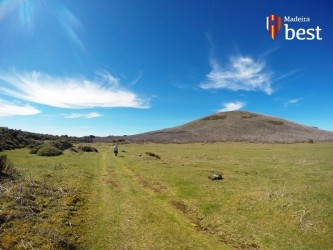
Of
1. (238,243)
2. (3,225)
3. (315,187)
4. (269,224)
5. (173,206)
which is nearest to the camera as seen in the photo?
(3,225)

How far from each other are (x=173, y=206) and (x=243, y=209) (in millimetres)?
4753

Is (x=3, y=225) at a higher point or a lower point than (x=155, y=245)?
higher

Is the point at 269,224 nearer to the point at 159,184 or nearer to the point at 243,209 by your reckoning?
the point at 243,209

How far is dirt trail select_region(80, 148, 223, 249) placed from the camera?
1374 cm

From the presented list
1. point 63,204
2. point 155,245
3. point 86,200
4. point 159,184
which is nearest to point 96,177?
point 159,184

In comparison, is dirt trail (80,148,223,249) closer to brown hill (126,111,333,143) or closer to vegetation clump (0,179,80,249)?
vegetation clump (0,179,80,249)

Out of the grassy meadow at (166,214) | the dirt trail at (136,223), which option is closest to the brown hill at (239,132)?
the grassy meadow at (166,214)

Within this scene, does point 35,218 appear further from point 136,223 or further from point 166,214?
point 166,214

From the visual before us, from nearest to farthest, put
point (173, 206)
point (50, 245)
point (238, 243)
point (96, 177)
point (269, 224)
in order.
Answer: point (50, 245) → point (238, 243) → point (269, 224) → point (173, 206) → point (96, 177)

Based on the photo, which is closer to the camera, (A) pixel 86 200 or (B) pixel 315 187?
(A) pixel 86 200

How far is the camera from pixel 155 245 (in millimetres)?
13562

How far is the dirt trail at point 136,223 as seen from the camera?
45.1 ft

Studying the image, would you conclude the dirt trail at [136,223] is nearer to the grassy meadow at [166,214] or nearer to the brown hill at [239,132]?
the grassy meadow at [166,214]

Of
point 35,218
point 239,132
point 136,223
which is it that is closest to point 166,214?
point 136,223
